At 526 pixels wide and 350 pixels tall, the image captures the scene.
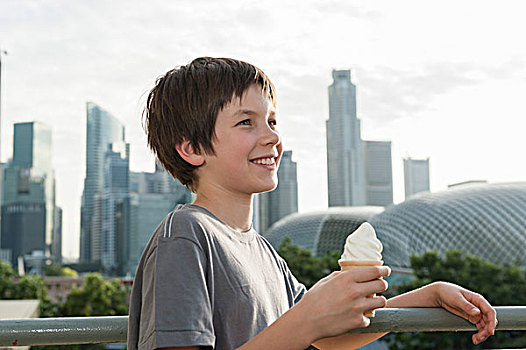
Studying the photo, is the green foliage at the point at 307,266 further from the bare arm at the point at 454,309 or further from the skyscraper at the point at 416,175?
the skyscraper at the point at 416,175

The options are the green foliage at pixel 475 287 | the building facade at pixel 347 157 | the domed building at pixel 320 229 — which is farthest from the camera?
the building facade at pixel 347 157

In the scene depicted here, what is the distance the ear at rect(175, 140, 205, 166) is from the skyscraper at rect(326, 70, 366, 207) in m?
129

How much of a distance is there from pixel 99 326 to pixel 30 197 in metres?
136

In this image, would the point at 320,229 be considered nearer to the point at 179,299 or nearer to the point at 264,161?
the point at 264,161

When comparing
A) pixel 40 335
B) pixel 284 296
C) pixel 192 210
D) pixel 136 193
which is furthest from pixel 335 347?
pixel 136 193

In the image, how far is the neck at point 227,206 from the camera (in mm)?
1351

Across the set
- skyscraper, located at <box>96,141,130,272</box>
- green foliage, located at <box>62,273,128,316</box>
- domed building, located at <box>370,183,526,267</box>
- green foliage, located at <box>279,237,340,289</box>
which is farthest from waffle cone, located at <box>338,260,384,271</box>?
skyscraper, located at <box>96,141,130,272</box>

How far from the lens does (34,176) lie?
135875 millimetres

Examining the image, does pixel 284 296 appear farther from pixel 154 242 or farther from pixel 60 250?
pixel 60 250

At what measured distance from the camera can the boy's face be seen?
52.1 inches

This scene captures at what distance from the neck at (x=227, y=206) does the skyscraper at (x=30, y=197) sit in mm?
121819

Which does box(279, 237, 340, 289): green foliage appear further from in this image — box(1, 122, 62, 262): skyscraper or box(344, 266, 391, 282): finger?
box(1, 122, 62, 262): skyscraper

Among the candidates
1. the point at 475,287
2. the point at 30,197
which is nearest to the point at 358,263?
the point at 475,287

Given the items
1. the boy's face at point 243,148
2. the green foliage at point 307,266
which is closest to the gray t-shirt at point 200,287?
the boy's face at point 243,148
